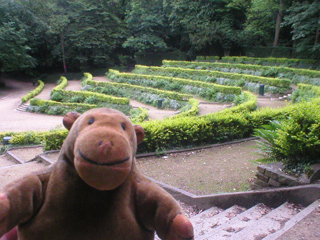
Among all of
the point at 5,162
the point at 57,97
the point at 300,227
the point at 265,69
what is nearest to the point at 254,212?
the point at 300,227

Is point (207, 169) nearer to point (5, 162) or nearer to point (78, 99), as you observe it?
point (5, 162)

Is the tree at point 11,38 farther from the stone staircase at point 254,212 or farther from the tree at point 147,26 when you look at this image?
the stone staircase at point 254,212

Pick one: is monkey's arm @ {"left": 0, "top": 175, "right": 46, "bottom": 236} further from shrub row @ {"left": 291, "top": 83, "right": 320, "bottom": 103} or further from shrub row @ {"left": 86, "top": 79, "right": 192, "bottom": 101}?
shrub row @ {"left": 86, "top": 79, "right": 192, "bottom": 101}

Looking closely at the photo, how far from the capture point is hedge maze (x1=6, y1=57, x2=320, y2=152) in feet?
24.9

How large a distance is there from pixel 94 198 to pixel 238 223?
2440mm

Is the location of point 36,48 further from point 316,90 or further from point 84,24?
point 316,90

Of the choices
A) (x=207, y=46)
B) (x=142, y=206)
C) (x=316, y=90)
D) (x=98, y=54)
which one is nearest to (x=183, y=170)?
(x=142, y=206)

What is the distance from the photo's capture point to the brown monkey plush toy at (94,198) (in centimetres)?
163

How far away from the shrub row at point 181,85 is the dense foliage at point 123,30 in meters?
11.3

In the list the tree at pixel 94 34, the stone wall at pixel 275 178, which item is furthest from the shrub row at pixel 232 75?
the stone wall at pixel 275 178

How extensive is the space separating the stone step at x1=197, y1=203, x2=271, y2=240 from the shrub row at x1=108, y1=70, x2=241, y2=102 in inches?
520

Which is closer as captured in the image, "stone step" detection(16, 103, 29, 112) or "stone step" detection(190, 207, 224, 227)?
"stone step" detection(190, 207, 224, 227)

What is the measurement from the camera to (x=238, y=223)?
3.59 meters

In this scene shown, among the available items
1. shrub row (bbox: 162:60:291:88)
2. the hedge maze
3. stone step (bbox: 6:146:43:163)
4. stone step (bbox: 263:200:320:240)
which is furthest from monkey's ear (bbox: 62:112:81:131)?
shrub row (bbox: 162:60:291:88)
